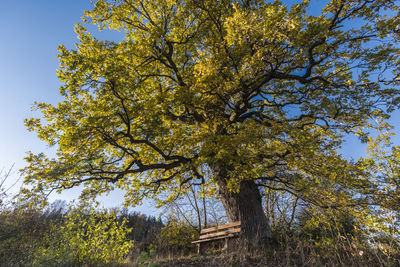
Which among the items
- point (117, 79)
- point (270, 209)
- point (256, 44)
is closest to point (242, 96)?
point (256, 44)

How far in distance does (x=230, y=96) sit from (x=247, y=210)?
161 inches

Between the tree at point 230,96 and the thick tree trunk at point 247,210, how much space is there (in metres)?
0.04

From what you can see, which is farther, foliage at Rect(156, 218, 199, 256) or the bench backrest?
foliage at Rect(156, 218, 199, 256)

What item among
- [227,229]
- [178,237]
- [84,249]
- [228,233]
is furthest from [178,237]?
[84,249]

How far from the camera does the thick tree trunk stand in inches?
245

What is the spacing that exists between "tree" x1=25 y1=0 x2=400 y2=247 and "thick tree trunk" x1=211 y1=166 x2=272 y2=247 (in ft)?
0.12

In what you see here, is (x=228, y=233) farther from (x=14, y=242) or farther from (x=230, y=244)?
(x=14, y=242)

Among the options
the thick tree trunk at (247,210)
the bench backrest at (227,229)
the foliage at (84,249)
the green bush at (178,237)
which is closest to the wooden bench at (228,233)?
the bench backrest at (227,229)

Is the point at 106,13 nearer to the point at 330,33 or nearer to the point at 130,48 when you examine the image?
the point at 130,48

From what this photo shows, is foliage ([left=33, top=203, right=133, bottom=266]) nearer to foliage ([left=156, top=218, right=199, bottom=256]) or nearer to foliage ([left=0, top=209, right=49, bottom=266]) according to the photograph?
foliage ([left=0, top=209, right=49, bottom=266])

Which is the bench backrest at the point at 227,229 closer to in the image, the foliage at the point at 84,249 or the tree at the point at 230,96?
the tree at the point at 230,96

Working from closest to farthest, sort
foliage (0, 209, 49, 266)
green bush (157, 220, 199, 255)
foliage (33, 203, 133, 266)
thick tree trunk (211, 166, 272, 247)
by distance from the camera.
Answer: foliage (33, 203, 133, 266), foliage (0, 209, 49, 266), thick tree trunk (211, 166, 272, 247), green bush (157, 220, 199, 255)

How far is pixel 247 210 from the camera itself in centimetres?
670

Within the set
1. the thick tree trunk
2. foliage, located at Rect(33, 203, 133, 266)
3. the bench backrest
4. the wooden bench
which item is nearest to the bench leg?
the wooden bench
